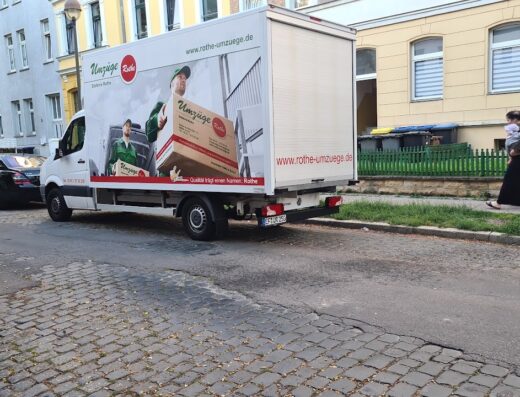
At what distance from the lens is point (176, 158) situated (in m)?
8.73

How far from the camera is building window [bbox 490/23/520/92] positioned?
15273 millimetres

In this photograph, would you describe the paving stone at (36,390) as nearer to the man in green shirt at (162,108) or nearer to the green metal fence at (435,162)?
the man in green shirt at (162,108)

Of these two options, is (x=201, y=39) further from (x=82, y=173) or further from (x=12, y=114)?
(x=12, y=114)

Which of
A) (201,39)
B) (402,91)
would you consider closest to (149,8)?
(402,91)

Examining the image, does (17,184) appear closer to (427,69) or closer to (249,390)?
(427,69)

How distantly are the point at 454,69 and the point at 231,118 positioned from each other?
10686mm

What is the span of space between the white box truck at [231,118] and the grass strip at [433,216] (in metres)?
1.08

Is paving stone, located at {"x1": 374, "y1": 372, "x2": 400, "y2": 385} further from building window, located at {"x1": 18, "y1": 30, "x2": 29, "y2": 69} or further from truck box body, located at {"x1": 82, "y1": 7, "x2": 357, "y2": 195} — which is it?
building window, located at {"x1": 18, "y1": 30, "x2": 29, "y2": 69}

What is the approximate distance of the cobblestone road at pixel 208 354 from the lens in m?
3.63

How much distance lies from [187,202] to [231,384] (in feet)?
18.5

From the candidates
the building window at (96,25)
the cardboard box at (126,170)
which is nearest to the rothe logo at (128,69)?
the cardboard box at (126,170)

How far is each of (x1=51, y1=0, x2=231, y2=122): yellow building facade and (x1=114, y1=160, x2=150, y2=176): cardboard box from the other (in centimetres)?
1169

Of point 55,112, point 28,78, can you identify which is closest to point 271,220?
point 55,112

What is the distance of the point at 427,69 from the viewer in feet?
55.8
